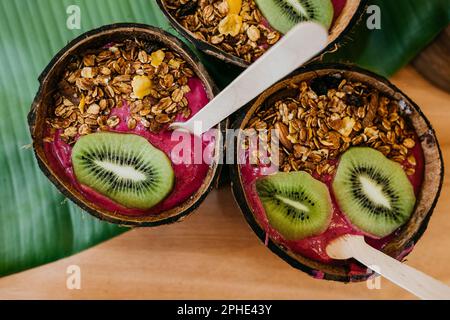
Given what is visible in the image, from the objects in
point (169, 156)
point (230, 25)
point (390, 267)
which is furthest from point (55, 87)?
point (390, 267)

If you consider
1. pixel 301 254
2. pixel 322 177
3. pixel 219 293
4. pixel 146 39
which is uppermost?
pixel 146 39

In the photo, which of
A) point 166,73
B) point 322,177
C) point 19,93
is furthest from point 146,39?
point 322,177

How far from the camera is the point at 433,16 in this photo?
1.08 m

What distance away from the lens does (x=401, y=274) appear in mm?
817

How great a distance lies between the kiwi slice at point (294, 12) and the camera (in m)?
1.03

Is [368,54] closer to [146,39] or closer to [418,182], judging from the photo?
[418,182]

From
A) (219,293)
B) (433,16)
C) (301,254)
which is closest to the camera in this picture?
(301,254)

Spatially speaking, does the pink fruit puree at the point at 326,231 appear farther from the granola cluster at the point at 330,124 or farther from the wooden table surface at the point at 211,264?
the wooden table surface at the point at 211,264

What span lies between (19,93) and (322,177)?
0.68 m

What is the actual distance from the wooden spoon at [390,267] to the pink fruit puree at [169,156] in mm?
297

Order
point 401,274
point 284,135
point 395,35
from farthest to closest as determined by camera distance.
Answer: point 395,35, point 284,135, point 401,274

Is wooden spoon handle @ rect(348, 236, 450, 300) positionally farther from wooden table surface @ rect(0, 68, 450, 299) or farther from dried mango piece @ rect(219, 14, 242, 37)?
dried mango piece @ rect(219, 14, 242, 37)

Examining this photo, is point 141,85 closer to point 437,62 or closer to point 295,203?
point 295,203

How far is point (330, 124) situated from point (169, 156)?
0.32 meters
